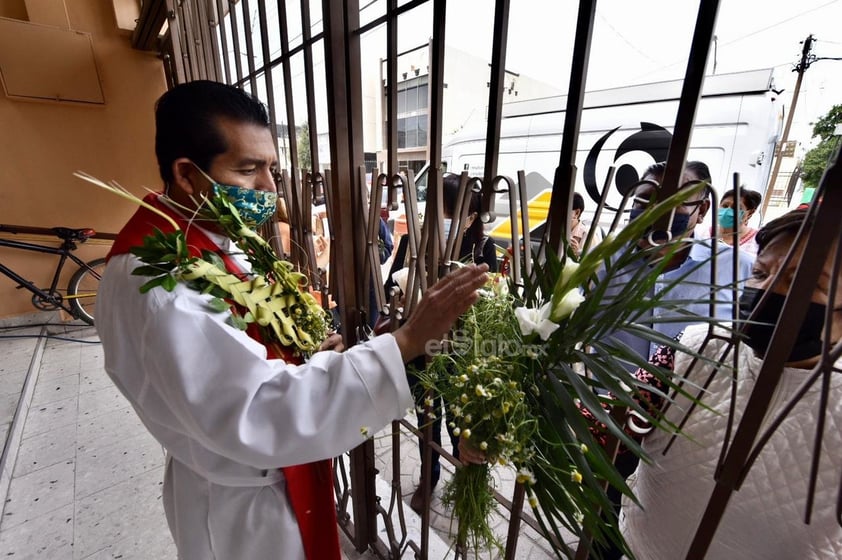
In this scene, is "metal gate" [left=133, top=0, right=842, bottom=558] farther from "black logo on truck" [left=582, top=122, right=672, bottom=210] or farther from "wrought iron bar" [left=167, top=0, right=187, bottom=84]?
"wrought iron bar" [left=167, top=0, right=187, bottom=84]

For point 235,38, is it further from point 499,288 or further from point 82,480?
point 82,480

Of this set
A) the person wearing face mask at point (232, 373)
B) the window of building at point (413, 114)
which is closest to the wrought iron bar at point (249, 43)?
the person wearing face mask at point (232, 373)

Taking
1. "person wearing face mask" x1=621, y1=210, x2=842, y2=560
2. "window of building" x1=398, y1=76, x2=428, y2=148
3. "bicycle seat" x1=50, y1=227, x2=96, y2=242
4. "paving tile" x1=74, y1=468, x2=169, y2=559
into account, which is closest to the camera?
"person wearing face mask" x1=621, y1=210, x2=842, y2=560

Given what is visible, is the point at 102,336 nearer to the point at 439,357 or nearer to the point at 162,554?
the point at 439,357

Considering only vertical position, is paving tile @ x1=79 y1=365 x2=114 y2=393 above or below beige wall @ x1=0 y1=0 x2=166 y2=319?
below

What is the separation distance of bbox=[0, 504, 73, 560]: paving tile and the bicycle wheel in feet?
7.21

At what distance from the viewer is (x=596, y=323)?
1.65 feet

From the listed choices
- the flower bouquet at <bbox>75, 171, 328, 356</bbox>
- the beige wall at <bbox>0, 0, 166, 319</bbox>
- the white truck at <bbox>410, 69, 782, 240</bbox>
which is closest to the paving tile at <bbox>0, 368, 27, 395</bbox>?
the beige wall at <bbox>0, 0, 166, 319</bbox>

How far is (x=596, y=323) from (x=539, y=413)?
0.15m

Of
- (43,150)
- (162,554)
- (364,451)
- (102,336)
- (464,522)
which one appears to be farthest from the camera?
(43,150)

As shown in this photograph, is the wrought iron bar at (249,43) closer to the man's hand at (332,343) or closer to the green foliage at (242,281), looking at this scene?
the green foliage at (242,281)

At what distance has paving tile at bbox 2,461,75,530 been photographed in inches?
62.8

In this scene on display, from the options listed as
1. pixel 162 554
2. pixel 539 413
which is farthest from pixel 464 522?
pixel 162 554

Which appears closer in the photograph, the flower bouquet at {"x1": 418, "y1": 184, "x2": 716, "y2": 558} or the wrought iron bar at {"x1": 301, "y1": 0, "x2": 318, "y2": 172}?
the flower bouquet at {"x1": 418, "y1": 184, "x2": 716, "y2": 558}
